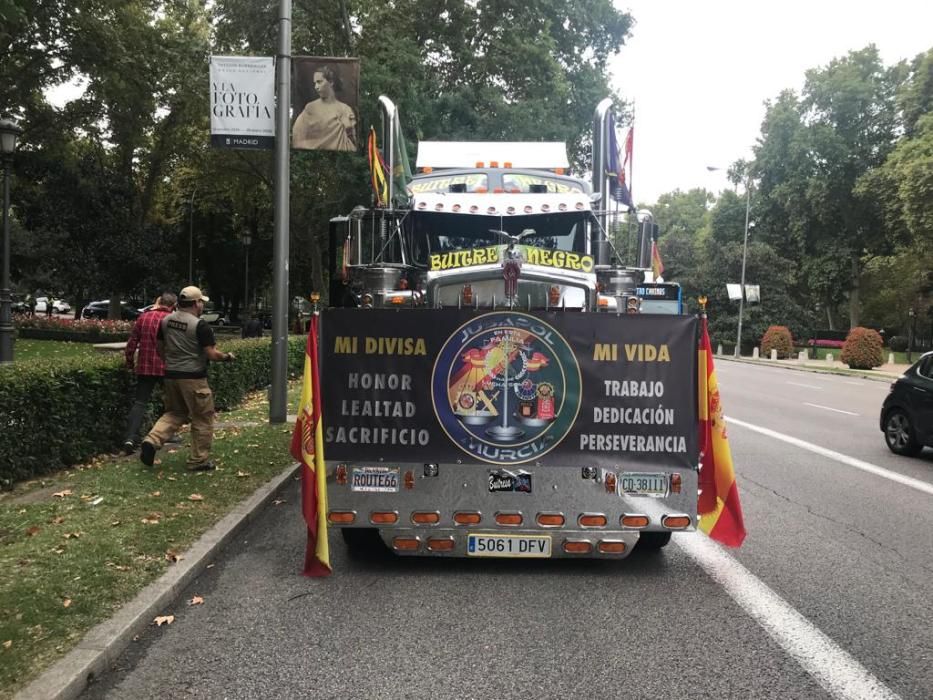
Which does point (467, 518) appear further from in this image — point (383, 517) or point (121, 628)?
point (121, 628)

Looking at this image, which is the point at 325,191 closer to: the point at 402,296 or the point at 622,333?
the point at 402,296

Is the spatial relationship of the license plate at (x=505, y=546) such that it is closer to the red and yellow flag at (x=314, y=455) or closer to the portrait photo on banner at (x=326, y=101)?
the red and yellow flag at (x=314, y=455)

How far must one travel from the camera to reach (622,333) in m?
5.06

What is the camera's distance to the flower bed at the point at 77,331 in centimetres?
3022

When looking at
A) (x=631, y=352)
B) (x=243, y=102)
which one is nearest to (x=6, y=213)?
(x=243, y=102)

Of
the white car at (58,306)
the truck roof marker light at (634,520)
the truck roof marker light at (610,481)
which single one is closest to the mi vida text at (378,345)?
the truck roof marker light at (610,481)

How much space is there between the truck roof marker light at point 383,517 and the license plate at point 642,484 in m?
1.49

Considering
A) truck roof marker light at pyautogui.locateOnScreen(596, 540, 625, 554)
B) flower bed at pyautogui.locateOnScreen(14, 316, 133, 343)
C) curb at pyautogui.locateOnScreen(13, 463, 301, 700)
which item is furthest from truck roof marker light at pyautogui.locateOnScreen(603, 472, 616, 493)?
flower bed at pyautogui.locateOnScreen(14, 316, 133, 343)

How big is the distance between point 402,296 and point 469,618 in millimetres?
3147

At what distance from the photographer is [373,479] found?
5.09 meters

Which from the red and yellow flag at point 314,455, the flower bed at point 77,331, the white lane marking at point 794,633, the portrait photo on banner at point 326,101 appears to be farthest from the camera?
the flower bed at point 77,331

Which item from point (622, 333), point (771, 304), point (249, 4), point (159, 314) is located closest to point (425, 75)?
point (249, 4)

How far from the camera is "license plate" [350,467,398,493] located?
5078 mm

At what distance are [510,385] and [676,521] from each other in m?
1.41
